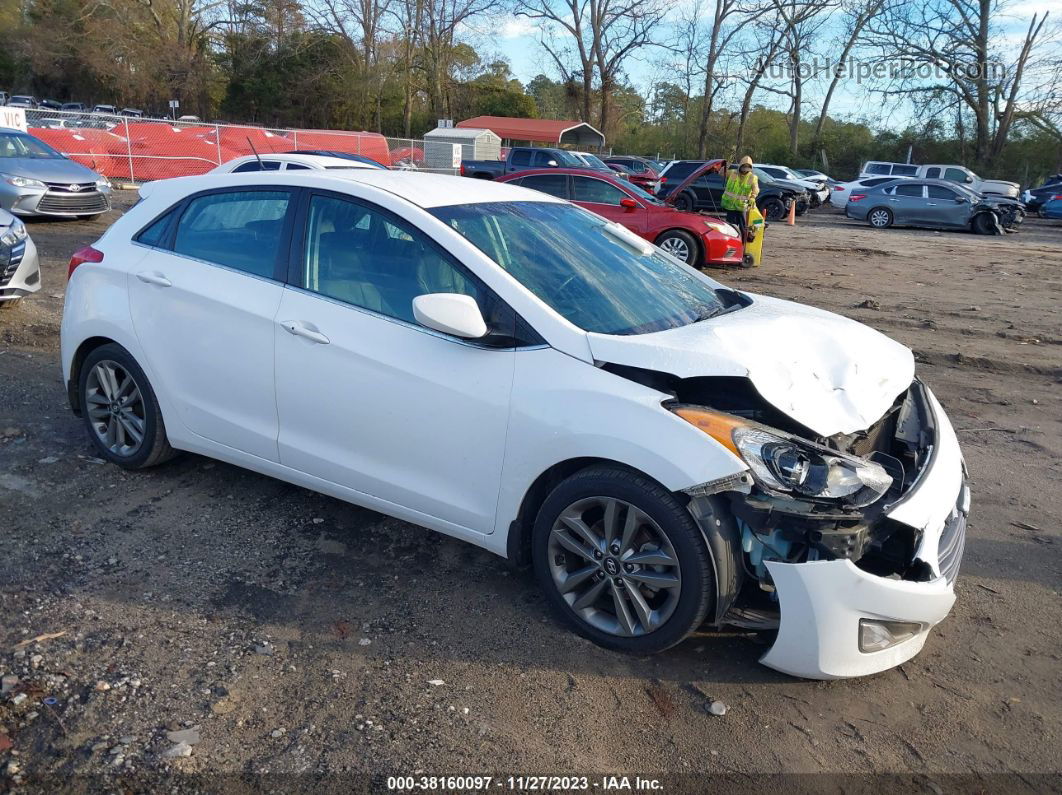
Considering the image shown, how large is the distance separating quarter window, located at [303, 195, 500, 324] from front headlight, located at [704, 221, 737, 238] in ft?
33.9

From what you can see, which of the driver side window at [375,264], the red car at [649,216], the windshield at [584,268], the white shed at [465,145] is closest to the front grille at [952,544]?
the windshield at [584,268]

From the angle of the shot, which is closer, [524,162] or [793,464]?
[793,464]

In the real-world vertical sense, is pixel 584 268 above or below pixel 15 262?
above

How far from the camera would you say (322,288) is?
3.90 metres

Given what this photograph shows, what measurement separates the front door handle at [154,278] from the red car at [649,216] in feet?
31.5

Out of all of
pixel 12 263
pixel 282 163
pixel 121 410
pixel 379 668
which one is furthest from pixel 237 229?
pixel 12 263

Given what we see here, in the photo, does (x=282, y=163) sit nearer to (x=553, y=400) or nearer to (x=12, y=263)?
(x=553, y=400)

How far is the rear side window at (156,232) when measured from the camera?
4.54 metres

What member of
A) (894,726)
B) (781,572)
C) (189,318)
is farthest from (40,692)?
(894,726)

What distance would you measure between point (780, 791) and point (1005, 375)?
6365 millimetres

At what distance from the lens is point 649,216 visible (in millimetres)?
13805

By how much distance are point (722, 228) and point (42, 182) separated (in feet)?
36.5

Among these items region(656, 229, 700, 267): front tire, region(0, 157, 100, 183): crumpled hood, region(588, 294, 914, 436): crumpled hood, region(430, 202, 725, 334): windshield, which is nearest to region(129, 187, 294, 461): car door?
region(430, 202, 725, 334): windshield

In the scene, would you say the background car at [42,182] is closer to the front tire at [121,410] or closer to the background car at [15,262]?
the background car at [15,262]
